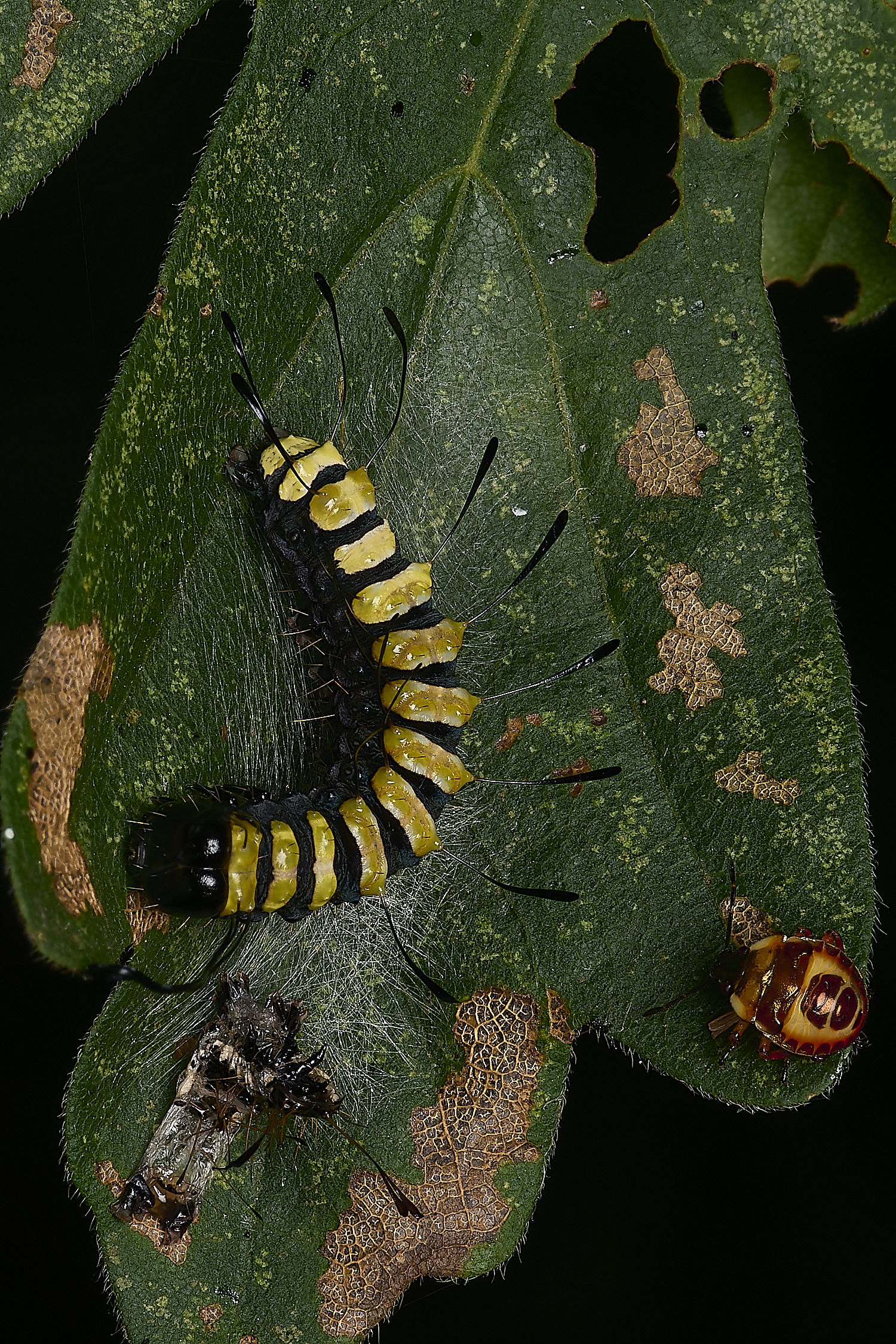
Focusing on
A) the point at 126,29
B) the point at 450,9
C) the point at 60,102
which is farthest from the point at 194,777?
the point at 450,9

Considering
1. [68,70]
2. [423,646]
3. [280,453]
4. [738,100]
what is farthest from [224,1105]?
[738,100]

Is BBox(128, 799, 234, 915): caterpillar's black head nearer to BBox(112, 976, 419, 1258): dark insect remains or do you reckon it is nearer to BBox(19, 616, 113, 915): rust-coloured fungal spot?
BBox(19, 616, 113, 915): rust-coloured fungal spot

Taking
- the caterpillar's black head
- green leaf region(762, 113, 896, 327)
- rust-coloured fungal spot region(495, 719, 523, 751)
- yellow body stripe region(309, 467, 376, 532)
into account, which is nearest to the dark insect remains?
the caterpillar's black head

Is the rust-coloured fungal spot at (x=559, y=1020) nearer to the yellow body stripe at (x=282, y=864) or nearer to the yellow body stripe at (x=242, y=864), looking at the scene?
the yellow body stripe at (x=282, y=864)

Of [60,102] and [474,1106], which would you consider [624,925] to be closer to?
[474,1106]

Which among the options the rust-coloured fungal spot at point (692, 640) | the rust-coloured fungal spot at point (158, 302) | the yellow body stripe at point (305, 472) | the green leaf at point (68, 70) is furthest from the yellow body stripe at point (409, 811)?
the green leaf at point (68, 70)

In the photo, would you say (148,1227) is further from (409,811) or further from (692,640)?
(692,640)
